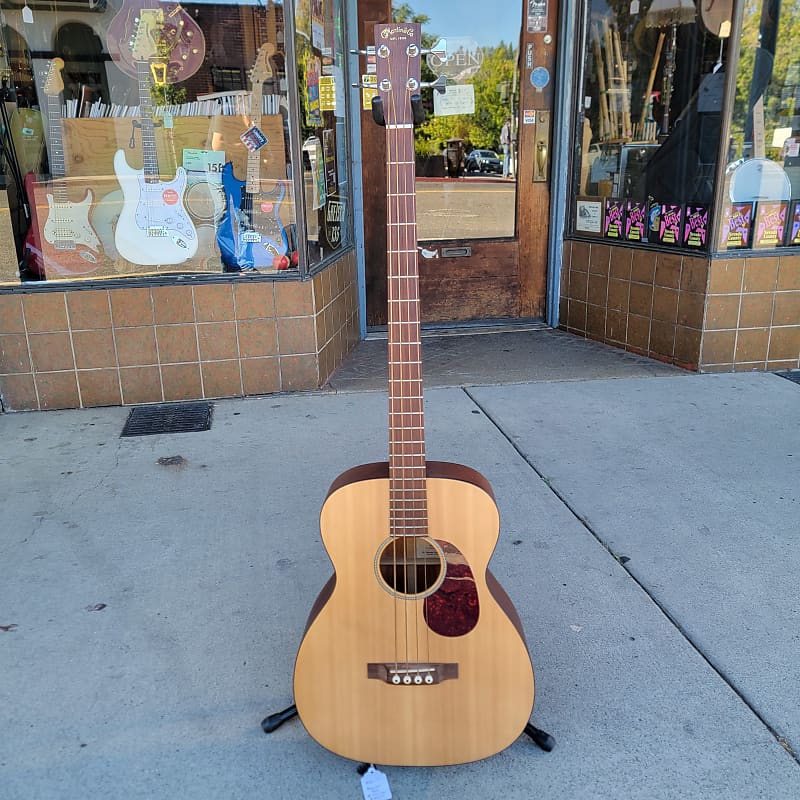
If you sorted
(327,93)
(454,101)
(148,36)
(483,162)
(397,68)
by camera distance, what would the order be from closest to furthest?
(397,68)
(148,36)
(327,93)
(454,101)
(483,162)

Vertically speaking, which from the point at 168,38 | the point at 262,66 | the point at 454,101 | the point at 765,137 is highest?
the point at 168,38

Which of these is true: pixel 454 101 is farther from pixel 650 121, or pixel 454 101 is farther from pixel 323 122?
pixel 650 121

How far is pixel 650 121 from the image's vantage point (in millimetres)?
4949

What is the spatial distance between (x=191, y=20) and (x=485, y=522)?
11.7 feet

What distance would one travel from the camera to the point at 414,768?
6.38 feet

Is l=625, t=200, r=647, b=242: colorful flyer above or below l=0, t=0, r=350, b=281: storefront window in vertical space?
below

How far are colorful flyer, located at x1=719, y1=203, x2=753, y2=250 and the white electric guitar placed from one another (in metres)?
3.07

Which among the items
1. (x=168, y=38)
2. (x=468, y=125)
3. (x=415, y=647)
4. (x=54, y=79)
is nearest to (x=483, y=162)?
(x=468, y=125)

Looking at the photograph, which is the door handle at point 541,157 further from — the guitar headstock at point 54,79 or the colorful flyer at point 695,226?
the guitar headstock at point 54,79

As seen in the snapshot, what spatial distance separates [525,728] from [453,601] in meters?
0.42

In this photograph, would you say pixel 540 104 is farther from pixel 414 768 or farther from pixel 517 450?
pixel 414 768

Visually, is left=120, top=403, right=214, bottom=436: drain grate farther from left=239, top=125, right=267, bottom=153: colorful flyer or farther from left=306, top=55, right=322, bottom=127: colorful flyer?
left=306, top=55, right=322, bottom=127: colorful flyer

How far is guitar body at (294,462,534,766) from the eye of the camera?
6.00 feet

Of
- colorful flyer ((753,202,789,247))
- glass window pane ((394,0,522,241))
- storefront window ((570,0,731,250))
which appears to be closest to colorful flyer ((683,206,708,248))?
storefront window ((570,0,731,250))
